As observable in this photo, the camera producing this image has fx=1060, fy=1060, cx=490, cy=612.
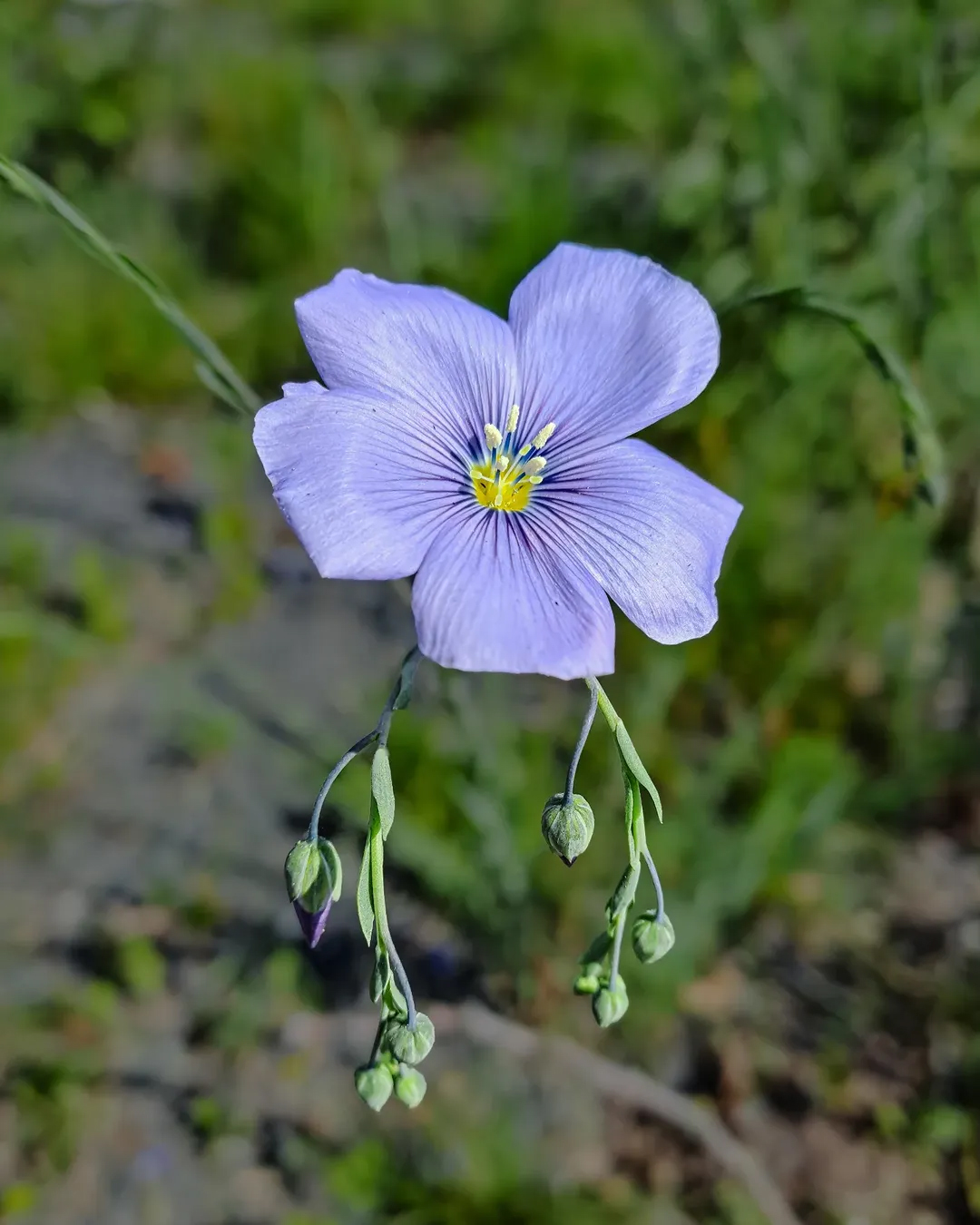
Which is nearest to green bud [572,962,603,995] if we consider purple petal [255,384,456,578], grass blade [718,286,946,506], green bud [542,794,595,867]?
green bud [542,794,595,867]

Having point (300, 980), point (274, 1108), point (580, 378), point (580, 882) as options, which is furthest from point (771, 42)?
point (274, 1108)

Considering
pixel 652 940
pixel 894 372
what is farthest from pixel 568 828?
pixel 894 372

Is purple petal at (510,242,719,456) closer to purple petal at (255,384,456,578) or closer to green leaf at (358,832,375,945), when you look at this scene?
purple petal at (255,384,456,578)

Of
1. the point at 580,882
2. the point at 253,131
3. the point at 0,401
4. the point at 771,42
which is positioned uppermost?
the point at 771,42

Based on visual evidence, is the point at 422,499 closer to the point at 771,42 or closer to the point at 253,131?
the point at 771,42

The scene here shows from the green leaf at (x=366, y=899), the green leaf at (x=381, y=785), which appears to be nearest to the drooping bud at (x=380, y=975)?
the green leaf at (x=366, y=899)

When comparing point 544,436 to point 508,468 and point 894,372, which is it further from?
point 894,372
